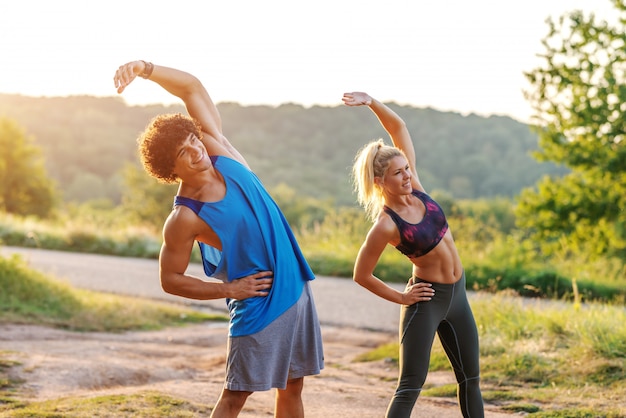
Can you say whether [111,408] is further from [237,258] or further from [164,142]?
[164,142]

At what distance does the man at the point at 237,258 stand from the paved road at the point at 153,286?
7.00 metres

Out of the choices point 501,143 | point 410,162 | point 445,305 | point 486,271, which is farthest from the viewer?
point 501,143

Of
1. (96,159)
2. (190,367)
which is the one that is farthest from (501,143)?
(190,367)

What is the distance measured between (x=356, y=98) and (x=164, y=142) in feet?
3.94

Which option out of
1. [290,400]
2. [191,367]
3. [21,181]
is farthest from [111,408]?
[21,181]

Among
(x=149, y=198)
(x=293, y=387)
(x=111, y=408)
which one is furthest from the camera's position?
(x=149, y=198)

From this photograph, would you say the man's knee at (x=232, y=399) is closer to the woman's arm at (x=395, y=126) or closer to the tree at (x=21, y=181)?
the woman's arm at (x=395, y=126)

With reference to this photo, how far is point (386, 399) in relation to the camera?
6.32 metres

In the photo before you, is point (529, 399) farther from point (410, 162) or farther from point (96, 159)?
point (96, 159)

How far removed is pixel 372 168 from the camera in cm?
426

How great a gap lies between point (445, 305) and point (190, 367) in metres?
4.30

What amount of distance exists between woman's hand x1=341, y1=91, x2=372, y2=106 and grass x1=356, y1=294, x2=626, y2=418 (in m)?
2.54

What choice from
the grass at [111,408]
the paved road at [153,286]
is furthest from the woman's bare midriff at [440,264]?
the paved road at [153,286]

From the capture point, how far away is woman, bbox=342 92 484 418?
418 centimetres
